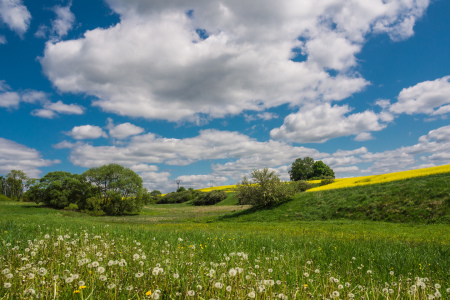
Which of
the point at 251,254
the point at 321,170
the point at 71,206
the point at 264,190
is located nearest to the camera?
the point at 251,254

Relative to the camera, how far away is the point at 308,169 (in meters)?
116

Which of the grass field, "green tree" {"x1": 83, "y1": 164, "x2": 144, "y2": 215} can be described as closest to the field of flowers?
the grass field

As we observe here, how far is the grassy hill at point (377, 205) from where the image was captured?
24461mm

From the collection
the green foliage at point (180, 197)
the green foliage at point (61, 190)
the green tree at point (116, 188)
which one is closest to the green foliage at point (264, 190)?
the green tree at point (116, 188)

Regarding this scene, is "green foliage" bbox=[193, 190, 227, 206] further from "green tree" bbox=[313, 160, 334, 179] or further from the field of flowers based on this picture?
the field of flowers

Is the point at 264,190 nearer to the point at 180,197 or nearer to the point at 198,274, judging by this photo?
the point at 198,274

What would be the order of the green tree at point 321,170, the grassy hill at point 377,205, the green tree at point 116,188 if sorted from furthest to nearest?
the green tree at point 321,170 < the green tree at point 116,188 < the grassy hill at point 377,205

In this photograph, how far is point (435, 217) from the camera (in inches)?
902

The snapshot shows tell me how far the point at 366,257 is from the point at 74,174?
245ft

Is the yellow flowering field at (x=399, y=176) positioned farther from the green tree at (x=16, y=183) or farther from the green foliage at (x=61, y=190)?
the green tree at (x=16, y=183)

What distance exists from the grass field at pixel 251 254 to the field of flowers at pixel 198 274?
1.1 inches

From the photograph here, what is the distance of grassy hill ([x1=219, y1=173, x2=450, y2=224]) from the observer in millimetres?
24461

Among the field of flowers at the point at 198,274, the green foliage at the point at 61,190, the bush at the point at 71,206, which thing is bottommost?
the bush at the point at 71,206

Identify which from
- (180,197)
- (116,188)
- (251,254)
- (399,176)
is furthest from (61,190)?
(399,176)
